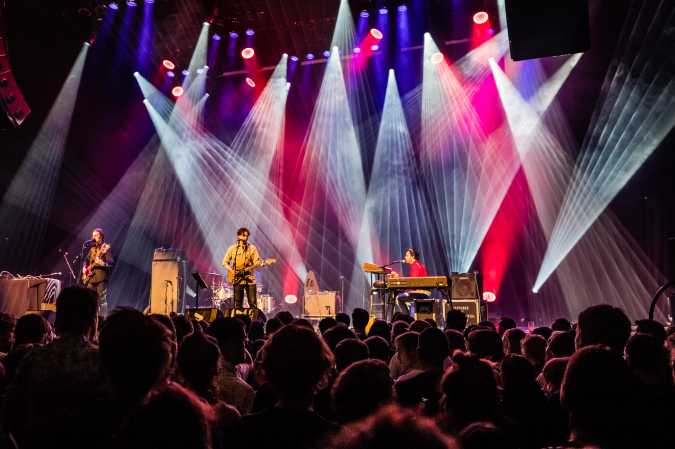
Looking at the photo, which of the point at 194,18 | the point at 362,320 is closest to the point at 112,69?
the point at 194,18

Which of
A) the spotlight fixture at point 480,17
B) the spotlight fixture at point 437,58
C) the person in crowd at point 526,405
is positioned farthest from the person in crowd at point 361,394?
the spotlight fixture at point 437,58

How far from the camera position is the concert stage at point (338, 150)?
44.0 feet

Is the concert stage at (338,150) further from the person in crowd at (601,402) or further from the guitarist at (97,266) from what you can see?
the person in crowd at (601,402)

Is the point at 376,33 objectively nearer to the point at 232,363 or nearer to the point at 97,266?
the point at 97,266

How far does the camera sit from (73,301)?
2.69 m

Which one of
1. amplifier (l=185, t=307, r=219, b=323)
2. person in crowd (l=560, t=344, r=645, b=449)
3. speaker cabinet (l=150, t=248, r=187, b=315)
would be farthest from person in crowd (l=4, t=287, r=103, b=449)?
speaker cabinet (l=150, t=248, r=187, b=315)

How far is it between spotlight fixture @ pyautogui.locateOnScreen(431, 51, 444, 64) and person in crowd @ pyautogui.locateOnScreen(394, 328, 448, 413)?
1281 cm

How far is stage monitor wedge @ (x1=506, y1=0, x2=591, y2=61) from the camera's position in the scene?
429 centimetres

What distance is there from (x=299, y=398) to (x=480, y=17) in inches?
530

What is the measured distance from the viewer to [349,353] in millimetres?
3227

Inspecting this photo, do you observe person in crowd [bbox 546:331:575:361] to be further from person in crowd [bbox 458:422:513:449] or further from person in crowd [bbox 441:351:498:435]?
person in crowd [bbox 458:422:513:449]

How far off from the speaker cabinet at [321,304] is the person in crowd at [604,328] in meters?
10.1

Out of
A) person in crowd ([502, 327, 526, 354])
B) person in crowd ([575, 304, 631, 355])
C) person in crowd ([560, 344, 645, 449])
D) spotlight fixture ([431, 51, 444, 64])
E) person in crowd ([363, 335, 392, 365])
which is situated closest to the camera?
person in crowd ([560, 344, 645, 449])

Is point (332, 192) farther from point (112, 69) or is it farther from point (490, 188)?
point (112, 69)
